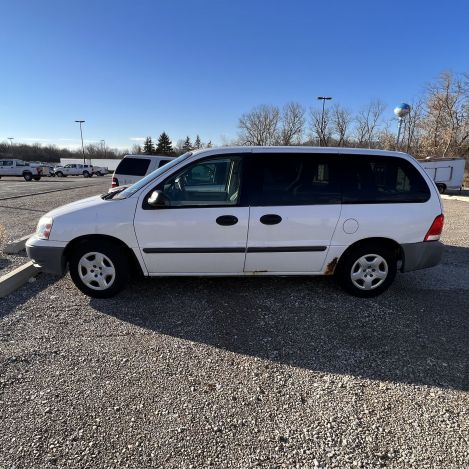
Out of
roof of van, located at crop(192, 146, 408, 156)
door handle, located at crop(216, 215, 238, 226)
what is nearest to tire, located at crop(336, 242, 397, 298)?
roof of van, located at crop(192, 146, 408, 156)

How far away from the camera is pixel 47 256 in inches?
157

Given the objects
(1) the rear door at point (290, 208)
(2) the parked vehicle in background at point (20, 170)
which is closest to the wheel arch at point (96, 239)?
(1) the rear door at point (290, 208)

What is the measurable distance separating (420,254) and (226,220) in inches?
96.3

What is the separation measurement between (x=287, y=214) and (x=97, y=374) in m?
2.50

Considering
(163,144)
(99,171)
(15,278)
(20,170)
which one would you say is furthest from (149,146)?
(15,278)

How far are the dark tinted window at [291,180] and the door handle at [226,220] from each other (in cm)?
25

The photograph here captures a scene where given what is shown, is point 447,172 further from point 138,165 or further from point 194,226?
point 194,226

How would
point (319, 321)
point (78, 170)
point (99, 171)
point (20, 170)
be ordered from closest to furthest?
1. point (319, 321)
2. point (20, 170)
3. point (78, 170)
4. point (99, 171)

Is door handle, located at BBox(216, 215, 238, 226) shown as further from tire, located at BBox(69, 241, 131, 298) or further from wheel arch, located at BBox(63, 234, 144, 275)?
tire, located at BBox(69, 241, 131, 298)

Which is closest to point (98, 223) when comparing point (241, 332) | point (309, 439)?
point (241, 332)

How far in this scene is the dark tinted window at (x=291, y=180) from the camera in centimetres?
404

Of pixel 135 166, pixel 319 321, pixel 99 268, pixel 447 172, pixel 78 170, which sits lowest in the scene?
pixel 319 321

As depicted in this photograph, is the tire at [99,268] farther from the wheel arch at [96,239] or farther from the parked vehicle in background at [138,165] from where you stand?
the parked vehicle in background at [138,165]

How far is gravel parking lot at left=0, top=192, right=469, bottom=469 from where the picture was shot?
2.12 metres
